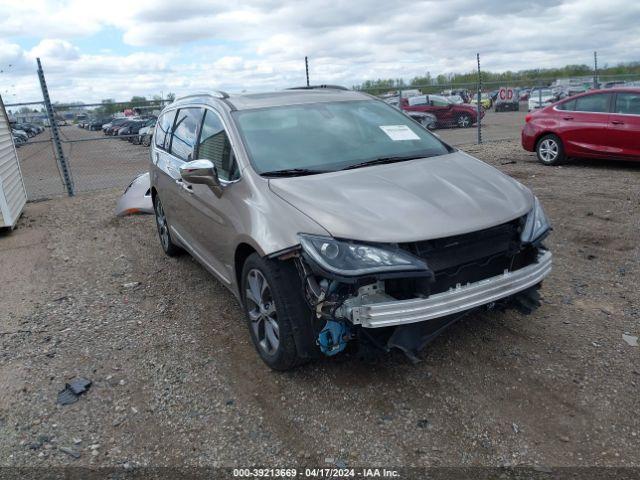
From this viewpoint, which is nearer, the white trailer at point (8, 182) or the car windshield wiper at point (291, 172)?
the car windshield wiper at point (291, 172)

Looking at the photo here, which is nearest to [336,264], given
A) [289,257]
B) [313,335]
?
[289,257]

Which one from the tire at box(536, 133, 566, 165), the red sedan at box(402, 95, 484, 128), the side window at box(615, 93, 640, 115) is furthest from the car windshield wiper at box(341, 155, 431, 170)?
the red sedan at box(402, 95, 484, 128)

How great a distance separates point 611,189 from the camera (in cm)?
811

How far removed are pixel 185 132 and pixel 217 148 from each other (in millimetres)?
954

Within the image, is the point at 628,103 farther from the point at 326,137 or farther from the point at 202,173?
the point at 202,173

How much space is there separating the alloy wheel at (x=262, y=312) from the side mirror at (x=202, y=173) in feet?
2.41

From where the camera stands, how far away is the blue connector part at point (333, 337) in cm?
312

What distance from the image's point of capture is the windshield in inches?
150

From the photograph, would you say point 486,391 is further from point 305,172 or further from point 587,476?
point 305,172

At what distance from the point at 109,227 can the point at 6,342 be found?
3906mm

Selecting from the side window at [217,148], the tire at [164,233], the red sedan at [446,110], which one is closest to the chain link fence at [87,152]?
the tire at [164,233]

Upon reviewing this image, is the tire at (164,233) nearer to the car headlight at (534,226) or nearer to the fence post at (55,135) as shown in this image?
the car headlight at (534,226)

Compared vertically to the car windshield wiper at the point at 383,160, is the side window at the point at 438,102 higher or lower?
lower

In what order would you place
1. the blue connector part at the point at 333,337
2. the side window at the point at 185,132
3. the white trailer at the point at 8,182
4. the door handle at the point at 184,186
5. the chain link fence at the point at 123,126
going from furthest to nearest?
the chain link fence at the point at 123,126, the white trailer at the point at 8,182, the side window at the point at 185,132, the door handle at the point at 184,186, the blue connector part at the point at 333,337
